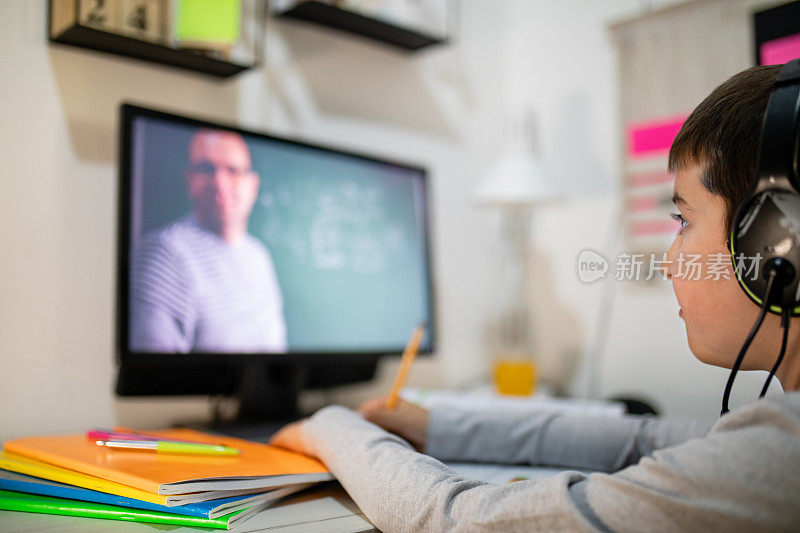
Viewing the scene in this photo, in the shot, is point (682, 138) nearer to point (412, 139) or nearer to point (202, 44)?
point (202, 44)

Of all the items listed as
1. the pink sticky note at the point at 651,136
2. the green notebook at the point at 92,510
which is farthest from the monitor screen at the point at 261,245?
the pink sticky note at the point at 651,136

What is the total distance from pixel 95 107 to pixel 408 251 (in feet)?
1.87

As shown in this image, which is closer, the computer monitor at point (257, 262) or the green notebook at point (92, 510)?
the green notebook at point (92, 510)

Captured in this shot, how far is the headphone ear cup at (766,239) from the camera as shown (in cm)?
49

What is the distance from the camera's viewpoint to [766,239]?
504 mm

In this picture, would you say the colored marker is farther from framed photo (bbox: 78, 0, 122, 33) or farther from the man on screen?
framed photo (bbox: 78, 0, 122, 33)

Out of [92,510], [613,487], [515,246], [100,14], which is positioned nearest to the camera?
[613,487]

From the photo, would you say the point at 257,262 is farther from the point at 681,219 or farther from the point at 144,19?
the point at 681,219

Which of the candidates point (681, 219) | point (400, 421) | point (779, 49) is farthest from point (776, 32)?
point (400, 421)

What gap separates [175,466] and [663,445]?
0.53 m

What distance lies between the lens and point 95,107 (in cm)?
103

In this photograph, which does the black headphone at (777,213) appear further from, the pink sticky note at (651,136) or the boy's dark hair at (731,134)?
the pink sticky note at (651,136)

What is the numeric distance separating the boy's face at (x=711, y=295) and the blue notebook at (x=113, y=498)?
16.9 inches

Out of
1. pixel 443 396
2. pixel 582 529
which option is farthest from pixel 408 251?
pixel 582 529
